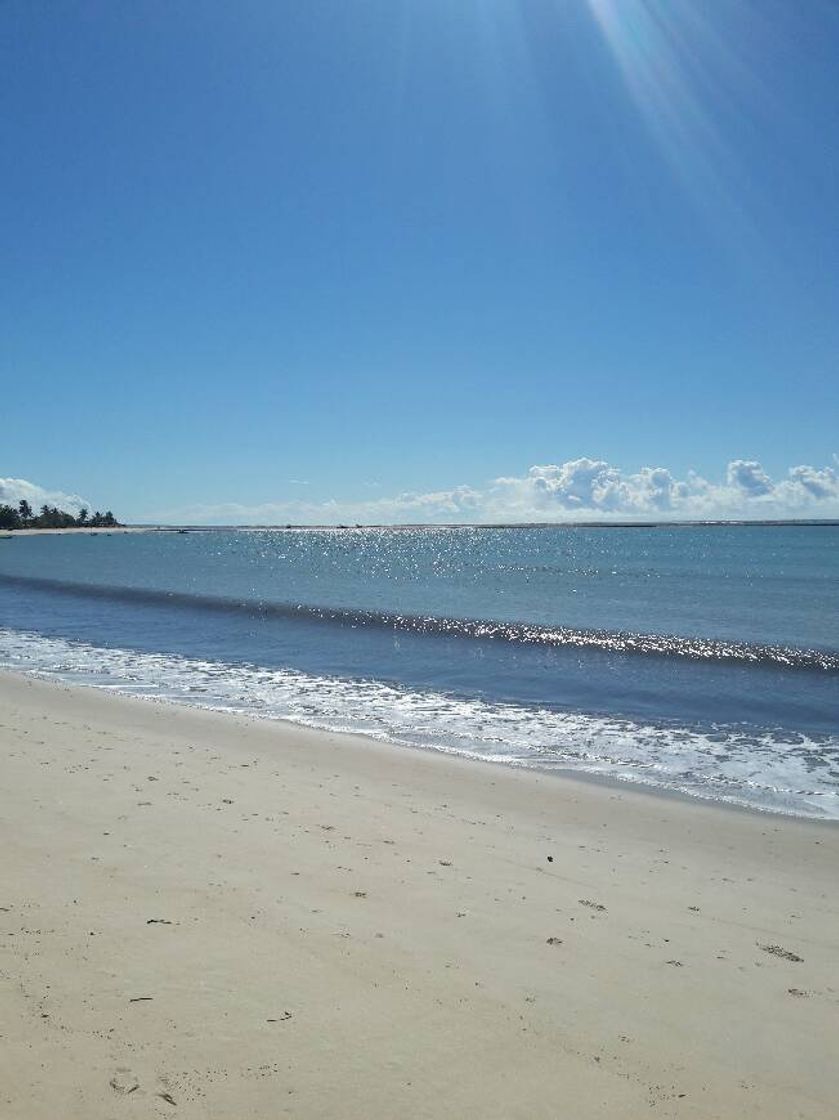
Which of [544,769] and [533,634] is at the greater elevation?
[533,634]

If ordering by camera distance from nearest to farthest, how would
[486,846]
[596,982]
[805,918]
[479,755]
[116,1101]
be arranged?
1. [116,1101]
2. [596,982]
3. [805,918]
4. [486,846]
5. [479,755]

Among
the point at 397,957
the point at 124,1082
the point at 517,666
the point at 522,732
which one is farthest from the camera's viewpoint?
the point at 517,666

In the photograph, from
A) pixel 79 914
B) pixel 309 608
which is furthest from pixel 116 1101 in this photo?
pixel 309 608

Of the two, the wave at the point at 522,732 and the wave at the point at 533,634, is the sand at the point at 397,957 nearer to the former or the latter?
the wave at the point at 522,732

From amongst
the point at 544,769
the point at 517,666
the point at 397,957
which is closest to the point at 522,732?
the point at 544,769

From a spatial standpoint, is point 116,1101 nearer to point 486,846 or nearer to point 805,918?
point 486,846

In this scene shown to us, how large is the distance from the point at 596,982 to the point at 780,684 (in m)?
16.1

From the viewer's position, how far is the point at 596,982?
4879 mm

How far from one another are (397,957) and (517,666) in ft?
53.5

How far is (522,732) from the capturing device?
13664 mm

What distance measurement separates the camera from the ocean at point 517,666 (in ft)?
40.9

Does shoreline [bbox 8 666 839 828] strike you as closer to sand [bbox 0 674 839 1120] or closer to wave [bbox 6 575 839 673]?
sand [bbox 0 674 839 1120]

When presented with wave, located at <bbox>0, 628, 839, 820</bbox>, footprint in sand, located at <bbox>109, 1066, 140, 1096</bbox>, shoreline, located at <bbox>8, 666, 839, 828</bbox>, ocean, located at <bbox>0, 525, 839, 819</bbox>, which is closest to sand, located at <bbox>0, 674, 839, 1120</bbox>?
footprint in sand, located at <bbox>109, 1066, 140, 1096</bbox>

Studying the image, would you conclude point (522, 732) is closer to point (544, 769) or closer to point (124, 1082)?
point (544, 769)
